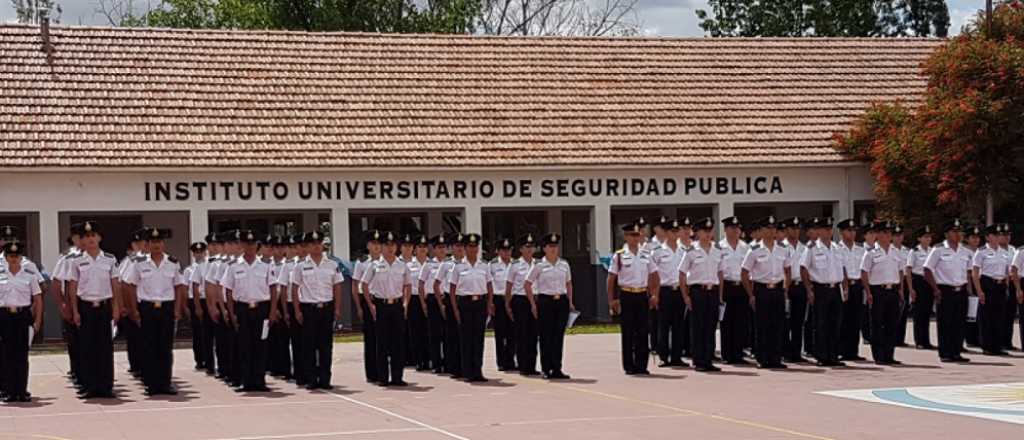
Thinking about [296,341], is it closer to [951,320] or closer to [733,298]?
[733,298]

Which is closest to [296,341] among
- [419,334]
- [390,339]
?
[390,339]

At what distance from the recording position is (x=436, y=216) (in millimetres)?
30906

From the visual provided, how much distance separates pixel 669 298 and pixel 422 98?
12.6 m

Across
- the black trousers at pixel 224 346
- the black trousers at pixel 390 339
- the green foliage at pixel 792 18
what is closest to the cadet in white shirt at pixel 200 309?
the black trousers at pixel 224 346

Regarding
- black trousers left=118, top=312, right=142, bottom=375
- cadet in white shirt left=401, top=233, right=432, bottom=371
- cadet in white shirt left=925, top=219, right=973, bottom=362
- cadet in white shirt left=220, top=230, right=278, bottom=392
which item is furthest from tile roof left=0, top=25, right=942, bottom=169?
cadet in white shirt left=220, top=230, right=278, bottom=392

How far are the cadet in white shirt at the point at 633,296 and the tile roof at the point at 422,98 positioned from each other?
10.5 m

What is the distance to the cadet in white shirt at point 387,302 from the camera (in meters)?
17.9

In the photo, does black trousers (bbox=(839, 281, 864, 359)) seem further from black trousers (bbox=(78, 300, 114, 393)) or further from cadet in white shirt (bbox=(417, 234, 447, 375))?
black trousers (bbox=(78, 300, 114, 393))

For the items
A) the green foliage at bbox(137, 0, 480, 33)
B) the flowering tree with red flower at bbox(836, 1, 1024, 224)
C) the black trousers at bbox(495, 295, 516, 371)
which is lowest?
the black trousers at bbox(495, 295, 516, 371)

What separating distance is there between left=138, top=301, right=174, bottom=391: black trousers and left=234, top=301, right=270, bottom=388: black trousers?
745 millimetres

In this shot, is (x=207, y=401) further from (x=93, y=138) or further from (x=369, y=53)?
(x=369, y=53)

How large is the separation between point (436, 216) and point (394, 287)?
42.5ft

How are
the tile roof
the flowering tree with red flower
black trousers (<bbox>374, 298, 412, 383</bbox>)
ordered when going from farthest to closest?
the tile roof
the flowering tree with red flower
black trousers (<bbox>374, 298, 412, 383</bbox>)

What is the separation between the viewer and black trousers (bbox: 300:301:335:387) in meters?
17.4
